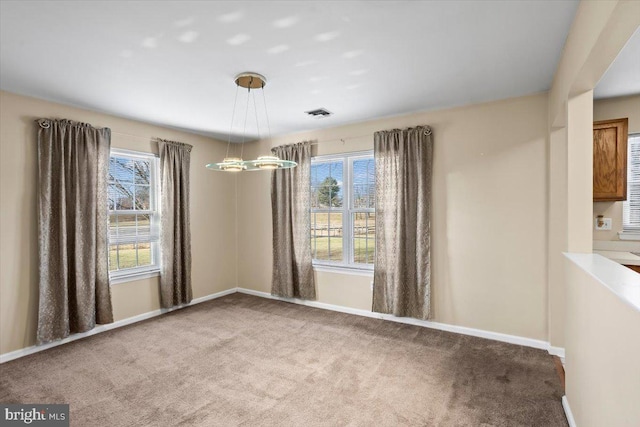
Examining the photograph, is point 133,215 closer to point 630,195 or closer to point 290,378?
point 290,378

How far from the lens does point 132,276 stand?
4211mm

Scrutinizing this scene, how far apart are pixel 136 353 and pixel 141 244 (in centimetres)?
165

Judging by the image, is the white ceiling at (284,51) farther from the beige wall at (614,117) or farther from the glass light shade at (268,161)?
the beige wall at (614,117)

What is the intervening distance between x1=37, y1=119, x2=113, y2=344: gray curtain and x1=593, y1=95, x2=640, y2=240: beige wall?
559 cm

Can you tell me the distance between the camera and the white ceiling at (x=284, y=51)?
1928 mm

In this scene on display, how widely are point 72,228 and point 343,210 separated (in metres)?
3.27

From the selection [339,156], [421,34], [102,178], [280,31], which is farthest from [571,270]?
[102,178]

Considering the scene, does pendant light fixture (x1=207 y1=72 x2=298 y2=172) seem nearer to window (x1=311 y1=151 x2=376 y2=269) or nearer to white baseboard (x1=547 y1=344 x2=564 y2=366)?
window (x1=311 y1=151 x2=376 y2=269)

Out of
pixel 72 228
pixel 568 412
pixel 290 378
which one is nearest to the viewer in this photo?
pixel 568 412

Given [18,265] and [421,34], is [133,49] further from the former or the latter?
[18,265]

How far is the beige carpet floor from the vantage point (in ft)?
7.39

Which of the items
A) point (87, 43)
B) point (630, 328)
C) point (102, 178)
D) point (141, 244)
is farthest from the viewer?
point (141, 244)

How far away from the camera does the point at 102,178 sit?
3.78m

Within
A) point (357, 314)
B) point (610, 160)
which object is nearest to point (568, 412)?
point (610, 160)
